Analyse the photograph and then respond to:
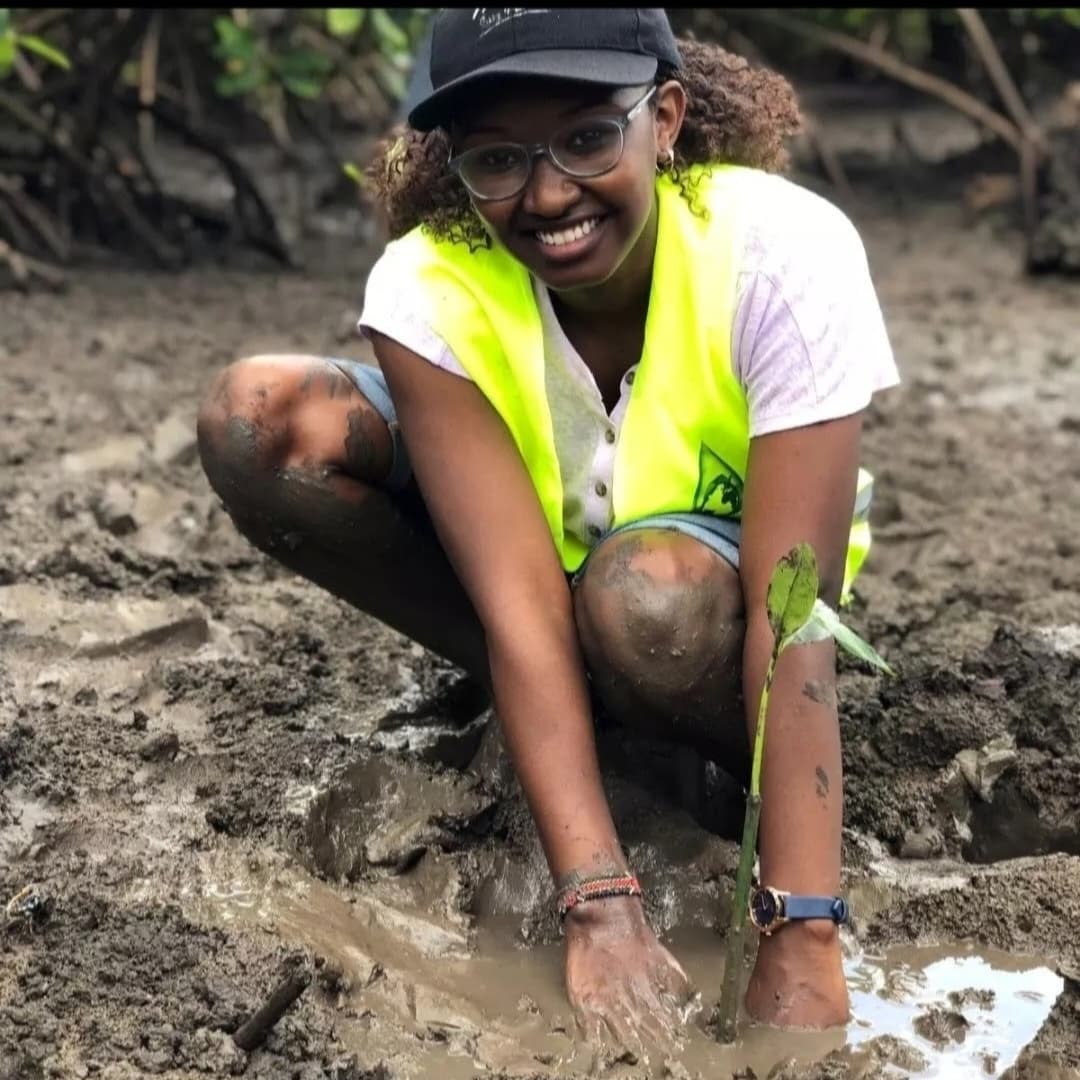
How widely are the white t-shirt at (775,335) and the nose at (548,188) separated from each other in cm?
23

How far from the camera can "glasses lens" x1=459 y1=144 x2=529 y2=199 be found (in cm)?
203

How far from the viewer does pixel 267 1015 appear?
1833 mm

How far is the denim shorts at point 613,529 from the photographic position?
2.20 metres

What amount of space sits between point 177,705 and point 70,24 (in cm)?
371

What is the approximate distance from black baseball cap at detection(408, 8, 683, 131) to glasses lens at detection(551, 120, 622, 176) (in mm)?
55

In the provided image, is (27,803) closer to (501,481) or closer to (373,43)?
(501,481)

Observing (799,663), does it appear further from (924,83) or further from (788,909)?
(924,83)

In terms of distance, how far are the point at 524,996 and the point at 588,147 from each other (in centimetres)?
100

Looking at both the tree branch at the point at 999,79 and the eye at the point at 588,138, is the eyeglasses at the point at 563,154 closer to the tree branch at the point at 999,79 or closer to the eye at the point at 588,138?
the eye at the point at 588,138

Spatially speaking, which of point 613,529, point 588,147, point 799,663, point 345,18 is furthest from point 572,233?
point 345,18

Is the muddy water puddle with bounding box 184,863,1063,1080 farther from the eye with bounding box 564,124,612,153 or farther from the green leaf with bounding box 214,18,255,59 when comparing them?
the green leaf with bounding box 214,18,255,59

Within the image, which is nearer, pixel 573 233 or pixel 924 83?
pixel 573 233

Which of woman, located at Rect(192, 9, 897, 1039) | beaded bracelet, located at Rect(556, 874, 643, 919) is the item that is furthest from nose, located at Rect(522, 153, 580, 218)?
beaded bracelet, located at Rect(556, 874, 643, 919)

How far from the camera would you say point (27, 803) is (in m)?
2.33
